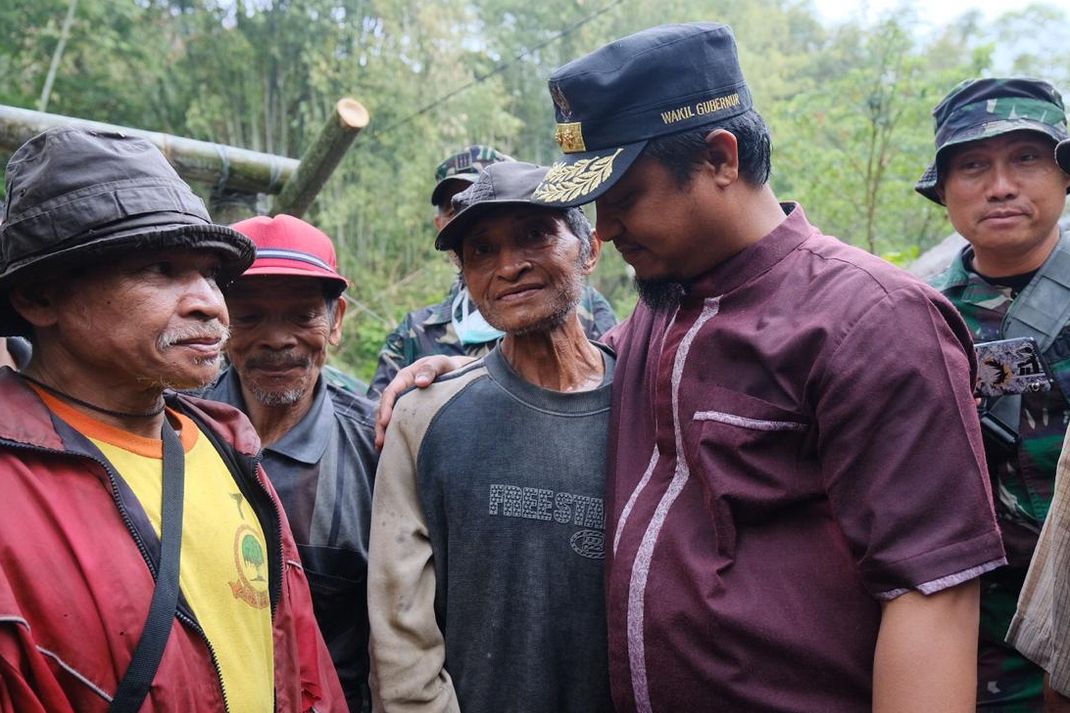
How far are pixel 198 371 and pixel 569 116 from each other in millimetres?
1009

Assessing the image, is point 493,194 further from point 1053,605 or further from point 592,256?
point 1053,605

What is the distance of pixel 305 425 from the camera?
276 centimetres

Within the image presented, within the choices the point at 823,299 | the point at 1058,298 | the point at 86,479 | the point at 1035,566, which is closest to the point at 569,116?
the point at 823,299

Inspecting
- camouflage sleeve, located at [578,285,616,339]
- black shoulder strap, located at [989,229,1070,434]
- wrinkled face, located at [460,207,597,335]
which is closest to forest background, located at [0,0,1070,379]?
camouflage sleeve, located at [578,285,616,339]

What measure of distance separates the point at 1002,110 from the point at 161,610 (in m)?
2.82

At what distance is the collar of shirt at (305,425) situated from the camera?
2.68 meters

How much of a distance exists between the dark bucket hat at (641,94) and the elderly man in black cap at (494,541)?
1.25 feet

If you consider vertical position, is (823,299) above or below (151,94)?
below

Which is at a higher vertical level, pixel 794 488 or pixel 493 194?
pixel 493 194

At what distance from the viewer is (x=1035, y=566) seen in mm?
1951

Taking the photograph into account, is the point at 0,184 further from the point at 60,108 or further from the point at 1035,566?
the point at 1035,566

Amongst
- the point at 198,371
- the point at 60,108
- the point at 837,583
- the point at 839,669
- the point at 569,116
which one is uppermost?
the point at 60,108

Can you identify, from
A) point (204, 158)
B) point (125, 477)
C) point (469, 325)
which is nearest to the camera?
point (125, 477)

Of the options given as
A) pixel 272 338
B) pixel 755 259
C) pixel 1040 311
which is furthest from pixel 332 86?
pixel 755 259
